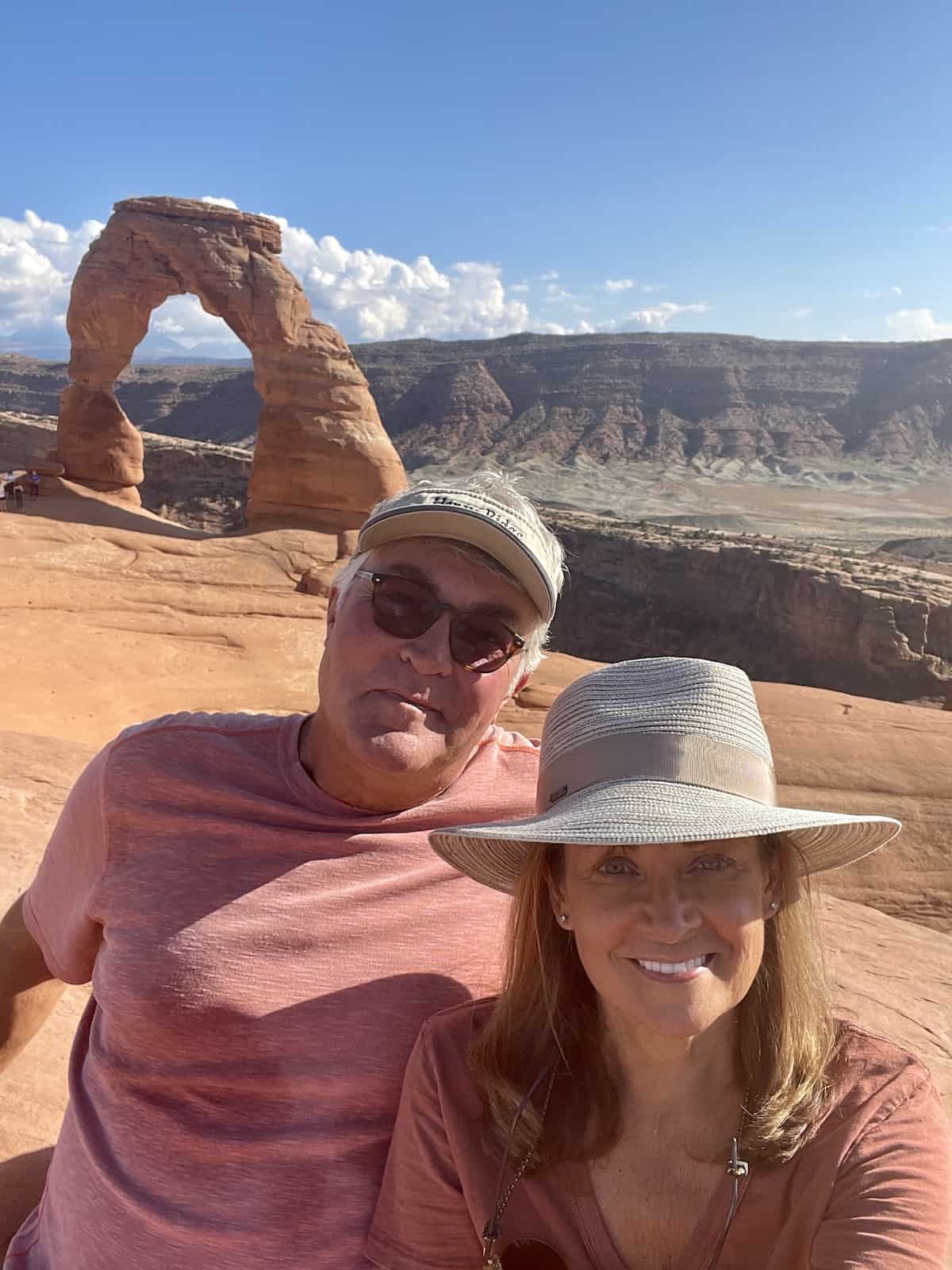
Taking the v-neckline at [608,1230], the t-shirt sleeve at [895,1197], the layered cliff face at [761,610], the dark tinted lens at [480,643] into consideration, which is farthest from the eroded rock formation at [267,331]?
the t-shirt sleeve at [895,1197]

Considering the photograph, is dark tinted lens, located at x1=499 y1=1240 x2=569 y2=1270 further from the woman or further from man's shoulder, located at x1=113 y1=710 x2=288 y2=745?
man's shoulder, located at x1=113 y1=710 x2=288 y2=745

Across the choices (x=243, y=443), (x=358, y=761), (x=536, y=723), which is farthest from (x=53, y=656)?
(x=243, y=443)

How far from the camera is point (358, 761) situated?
1.58m

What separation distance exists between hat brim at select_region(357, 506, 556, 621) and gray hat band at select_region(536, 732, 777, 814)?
49 cm

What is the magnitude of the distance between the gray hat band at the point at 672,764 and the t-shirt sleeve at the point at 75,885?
0.91 metres

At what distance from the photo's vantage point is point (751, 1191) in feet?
3.81

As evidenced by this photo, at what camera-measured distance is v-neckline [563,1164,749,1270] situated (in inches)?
45.9

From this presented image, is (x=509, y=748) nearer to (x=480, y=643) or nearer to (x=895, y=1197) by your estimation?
Result: (x=480, y=643)

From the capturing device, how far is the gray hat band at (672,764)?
3.87ft

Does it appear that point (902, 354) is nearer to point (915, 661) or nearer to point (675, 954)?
point (915, 661)

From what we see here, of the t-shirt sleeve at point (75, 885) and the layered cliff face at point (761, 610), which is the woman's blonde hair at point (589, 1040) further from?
the layered cliff face at point (761, 610)

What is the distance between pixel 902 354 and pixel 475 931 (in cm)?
8009

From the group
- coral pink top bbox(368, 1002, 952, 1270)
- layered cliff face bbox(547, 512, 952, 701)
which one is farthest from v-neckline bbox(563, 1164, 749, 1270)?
layered cliff face bbox(547, 512, 952, 701)

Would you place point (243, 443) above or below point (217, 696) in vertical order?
above
